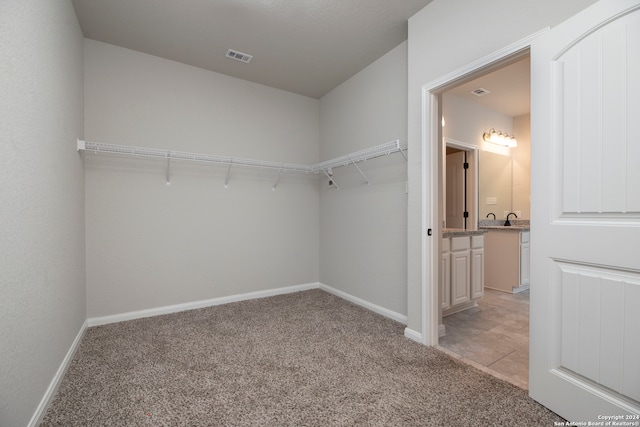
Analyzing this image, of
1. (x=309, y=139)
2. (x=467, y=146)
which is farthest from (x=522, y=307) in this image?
(x=309, y=139)

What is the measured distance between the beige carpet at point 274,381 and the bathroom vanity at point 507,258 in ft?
7.50

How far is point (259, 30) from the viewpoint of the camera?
8.50 feet

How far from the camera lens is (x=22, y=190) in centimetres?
138

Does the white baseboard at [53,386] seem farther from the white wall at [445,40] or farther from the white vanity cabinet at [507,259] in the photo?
the white vanity cabinet at [507,259]

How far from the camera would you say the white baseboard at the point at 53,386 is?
4.75 feet

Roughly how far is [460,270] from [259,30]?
3065 mm

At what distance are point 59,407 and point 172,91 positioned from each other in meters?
2.84

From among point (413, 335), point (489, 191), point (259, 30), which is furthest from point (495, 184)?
point (259, 30)

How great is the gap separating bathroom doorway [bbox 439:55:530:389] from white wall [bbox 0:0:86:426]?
8.54ft

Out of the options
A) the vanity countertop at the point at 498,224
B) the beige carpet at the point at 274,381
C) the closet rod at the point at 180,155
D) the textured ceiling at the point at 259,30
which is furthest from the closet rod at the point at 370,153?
the vanity countertop at the point at 498,224

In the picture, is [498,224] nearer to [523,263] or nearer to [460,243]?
[523,263]

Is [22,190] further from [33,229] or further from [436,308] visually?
[436,308]

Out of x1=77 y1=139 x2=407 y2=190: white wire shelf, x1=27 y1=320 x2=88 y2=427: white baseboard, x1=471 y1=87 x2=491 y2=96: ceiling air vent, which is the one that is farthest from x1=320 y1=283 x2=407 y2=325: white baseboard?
x1=471 y1=87 x2=491 y2=96: ceiling air vent

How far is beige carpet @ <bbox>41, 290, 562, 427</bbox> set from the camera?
1523mm
